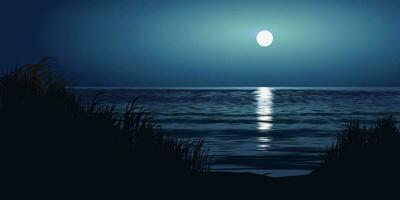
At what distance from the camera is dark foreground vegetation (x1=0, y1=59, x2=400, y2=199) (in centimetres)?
1002

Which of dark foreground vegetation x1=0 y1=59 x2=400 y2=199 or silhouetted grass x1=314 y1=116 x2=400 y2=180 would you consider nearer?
dark foreground vegetation x1=0 y1=59 x2=400 y2=199

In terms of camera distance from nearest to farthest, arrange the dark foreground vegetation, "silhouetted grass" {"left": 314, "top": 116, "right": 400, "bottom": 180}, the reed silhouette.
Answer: the dark foreground vegetation → the reed silhouette → "silhouetted grass" {"left": 314, "top": 116, "right": 400, "bottom": 180}

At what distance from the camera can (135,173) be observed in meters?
10.5

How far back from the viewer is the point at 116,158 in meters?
10.6

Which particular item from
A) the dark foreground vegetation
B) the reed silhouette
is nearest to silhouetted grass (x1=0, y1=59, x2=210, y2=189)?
the dark foreground vegetation

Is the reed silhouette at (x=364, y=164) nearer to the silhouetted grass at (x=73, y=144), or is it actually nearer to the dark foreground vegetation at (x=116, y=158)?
the dark foreground vegetation at (x=116, y=158)

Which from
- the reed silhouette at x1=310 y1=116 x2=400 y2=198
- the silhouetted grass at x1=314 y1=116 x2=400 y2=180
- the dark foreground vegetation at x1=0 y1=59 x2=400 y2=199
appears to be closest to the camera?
the dark foreground vegetation at x1=0 y1=59 x2=400 y2=199

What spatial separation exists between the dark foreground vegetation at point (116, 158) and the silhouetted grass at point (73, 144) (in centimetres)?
1

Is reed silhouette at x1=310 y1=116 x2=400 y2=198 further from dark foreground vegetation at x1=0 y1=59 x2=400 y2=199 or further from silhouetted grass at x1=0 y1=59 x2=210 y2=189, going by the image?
silhouetted grass at x1=0 y1=59 x2=210 y2=189

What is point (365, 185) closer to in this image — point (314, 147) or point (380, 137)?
point (380, 137)

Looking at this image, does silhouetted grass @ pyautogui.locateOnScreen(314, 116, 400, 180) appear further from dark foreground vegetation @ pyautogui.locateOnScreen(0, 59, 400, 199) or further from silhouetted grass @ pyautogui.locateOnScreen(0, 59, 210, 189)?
silhouetted grass @ pyautogui.locateOnScreen(0, 59, 210, 189)

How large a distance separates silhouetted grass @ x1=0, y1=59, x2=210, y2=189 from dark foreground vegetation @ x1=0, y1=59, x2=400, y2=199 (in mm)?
14

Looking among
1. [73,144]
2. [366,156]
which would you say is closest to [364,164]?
[366,156]

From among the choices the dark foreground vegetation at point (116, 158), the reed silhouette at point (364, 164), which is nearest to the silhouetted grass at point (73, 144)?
the dark foreground vegetation at point (116, 158)
